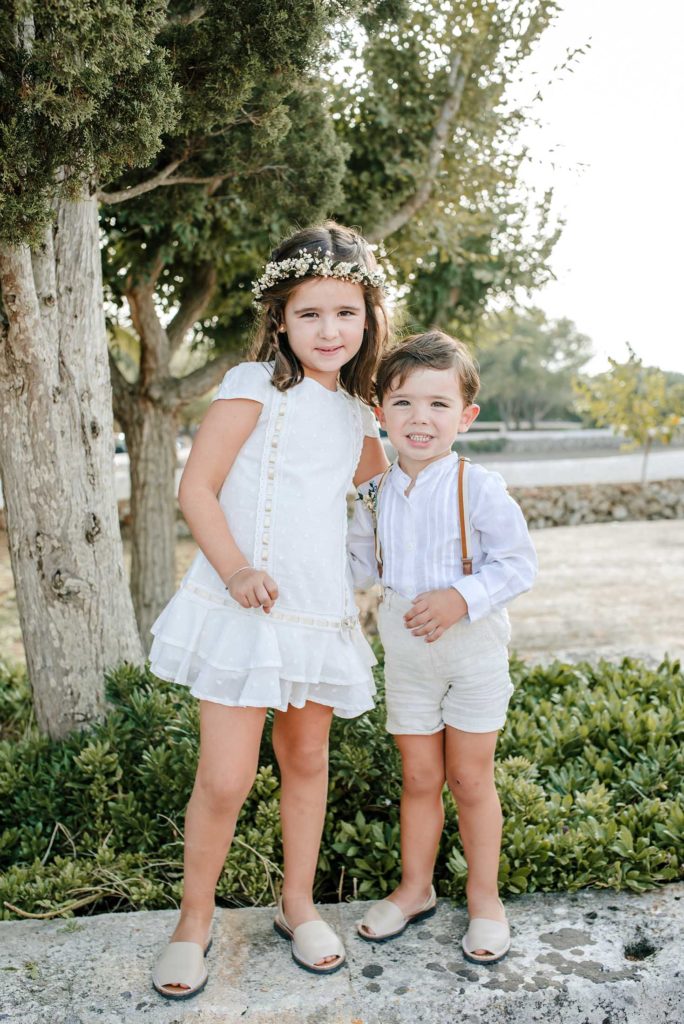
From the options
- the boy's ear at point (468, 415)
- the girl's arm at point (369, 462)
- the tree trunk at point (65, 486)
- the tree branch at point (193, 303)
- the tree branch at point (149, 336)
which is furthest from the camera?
the tree branch at point (193, 303)

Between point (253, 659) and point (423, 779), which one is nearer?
point (253, 659)

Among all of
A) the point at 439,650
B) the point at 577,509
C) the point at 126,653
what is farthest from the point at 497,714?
the point at 577,509

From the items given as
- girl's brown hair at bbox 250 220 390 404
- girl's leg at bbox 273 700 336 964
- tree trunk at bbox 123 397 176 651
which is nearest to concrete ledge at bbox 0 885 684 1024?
girl's leg at bbox 273 700 336 964

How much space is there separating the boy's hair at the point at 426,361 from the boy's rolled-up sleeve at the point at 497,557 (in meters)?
0.27

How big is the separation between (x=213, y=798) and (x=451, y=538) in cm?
86

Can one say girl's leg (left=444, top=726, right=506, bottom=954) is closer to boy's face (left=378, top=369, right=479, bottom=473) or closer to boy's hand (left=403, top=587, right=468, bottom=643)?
boy's hand (left=403, top=587, right=468, bottom=643)

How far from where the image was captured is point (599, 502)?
16.4 m

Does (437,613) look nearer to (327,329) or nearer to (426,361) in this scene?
(426,361)

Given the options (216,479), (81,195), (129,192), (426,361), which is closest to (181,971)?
(216,479)

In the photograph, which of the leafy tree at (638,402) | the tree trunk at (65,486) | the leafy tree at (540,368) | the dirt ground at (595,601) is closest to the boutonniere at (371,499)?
the tree trunk at (65,486)

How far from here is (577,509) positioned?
16.1m

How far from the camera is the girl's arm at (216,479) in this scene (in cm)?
208

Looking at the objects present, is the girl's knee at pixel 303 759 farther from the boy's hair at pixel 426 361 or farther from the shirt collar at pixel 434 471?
the boy's hair at pixel 426 361

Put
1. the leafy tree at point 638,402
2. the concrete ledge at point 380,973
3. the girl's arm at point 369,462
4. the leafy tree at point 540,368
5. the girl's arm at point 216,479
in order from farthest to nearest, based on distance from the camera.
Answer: the leafy tree at point 540,368
the leafy tree at point 638,402
the girl's arm at point 369,462
the girl's arm at point 216,479
the concrete ledge at point 380,973
